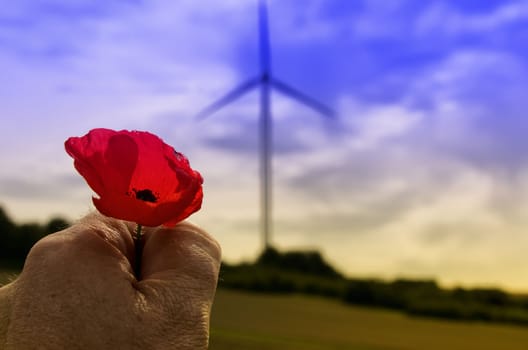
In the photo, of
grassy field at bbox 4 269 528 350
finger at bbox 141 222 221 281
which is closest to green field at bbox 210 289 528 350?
grassy field at bbox 4 269 528 350

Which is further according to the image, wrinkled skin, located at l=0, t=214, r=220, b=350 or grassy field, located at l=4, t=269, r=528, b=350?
grassy field, located at l=4, t=269, r=528, b=350

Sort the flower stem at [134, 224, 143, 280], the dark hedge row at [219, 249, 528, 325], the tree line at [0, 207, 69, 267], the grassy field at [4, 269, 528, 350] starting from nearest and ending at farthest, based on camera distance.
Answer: the flower stem at [134, 224, 143, 280] → the tree line at [0, 207, 69, 267] → the grassy field at [4, 269, 528, 350] → the dark hedge row at [219, 249, 528, 325]

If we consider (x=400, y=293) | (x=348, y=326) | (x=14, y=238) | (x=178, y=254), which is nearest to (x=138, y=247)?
(x=178, y=254)

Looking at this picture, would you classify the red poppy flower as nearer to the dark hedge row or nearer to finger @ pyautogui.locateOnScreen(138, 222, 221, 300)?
finger @ pyautogui.locateOnScreen(138, 222, 221, 300)

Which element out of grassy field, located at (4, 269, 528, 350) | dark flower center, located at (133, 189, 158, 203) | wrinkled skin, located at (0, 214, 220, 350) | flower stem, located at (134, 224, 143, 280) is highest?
dark flower center, located at (133, 189, 158, 203)

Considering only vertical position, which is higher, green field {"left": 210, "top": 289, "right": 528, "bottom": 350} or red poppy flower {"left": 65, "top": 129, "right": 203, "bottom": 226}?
red poppy flower {"left": 65, "top": 129, "right": 203, "bottom": 226}

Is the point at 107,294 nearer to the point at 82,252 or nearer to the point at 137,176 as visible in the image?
the point at 82,252
